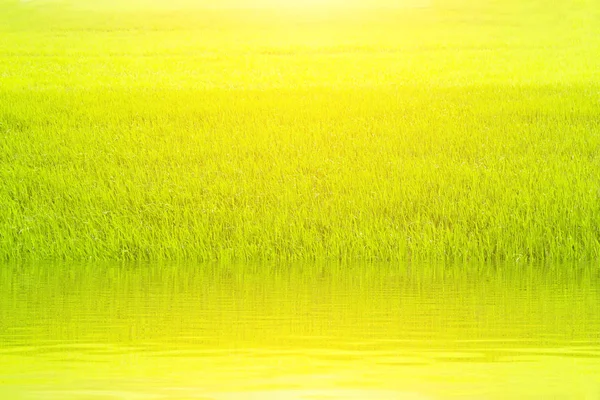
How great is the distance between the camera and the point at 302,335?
326 inches

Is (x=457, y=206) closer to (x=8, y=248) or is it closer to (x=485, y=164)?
(x=485, y=164)

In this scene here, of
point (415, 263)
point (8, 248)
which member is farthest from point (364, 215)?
point (8, 248)

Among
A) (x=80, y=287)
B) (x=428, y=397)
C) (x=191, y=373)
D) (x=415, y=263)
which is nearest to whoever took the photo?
(x=428, y=397)

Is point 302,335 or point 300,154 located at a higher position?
point 302,335

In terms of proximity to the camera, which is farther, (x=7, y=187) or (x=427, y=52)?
(x=427, y=52)

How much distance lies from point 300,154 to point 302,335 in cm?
1286

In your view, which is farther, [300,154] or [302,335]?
[300,154]

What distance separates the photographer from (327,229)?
616 inches

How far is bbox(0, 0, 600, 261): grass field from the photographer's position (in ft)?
50.3

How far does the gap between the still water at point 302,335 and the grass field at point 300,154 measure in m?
2.29

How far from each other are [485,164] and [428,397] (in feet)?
47.1

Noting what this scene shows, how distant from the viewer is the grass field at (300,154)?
604 inches

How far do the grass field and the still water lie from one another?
229cm

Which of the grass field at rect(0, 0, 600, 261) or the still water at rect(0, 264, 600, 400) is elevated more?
the still water at rect(0, 264, 600, 400)
